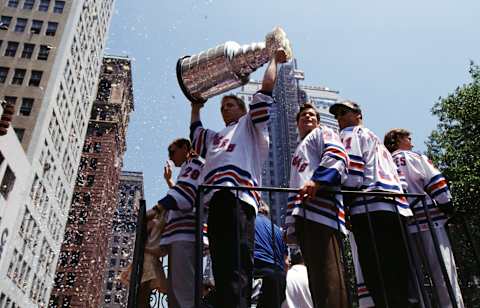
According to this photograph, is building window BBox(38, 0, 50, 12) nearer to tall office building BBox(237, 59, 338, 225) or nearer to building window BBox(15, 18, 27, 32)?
building window BBox(15, 18, 27, 32)

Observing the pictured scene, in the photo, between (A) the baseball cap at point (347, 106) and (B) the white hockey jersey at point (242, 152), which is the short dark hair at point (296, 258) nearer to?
(B) the white hockey jersey at point (242, 152)

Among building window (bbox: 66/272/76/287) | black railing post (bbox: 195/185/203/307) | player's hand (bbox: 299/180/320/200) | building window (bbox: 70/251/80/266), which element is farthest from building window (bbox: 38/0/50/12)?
player's hand (bbox: 299/180/320/200)

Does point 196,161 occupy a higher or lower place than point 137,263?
higher

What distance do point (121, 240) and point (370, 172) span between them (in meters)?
105

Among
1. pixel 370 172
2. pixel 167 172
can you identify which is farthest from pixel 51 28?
pixel 370 172

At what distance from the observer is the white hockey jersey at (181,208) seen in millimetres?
4148

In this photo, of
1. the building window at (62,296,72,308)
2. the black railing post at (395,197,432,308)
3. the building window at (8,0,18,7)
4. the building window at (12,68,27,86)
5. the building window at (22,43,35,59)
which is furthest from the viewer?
the building window at (62,296,72,308)

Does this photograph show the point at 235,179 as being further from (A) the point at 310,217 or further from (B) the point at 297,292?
(B) the point at 297,292

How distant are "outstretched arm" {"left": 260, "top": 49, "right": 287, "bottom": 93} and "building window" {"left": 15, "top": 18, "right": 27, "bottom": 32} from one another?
49.1 metres

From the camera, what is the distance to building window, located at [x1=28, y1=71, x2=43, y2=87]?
4278 centimetres

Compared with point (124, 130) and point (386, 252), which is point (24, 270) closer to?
point (386, 252)

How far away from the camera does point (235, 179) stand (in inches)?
141

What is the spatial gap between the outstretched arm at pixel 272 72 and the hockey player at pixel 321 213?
23.2 inches

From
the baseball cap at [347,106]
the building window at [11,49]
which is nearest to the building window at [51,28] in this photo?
the building window at [11,49]
